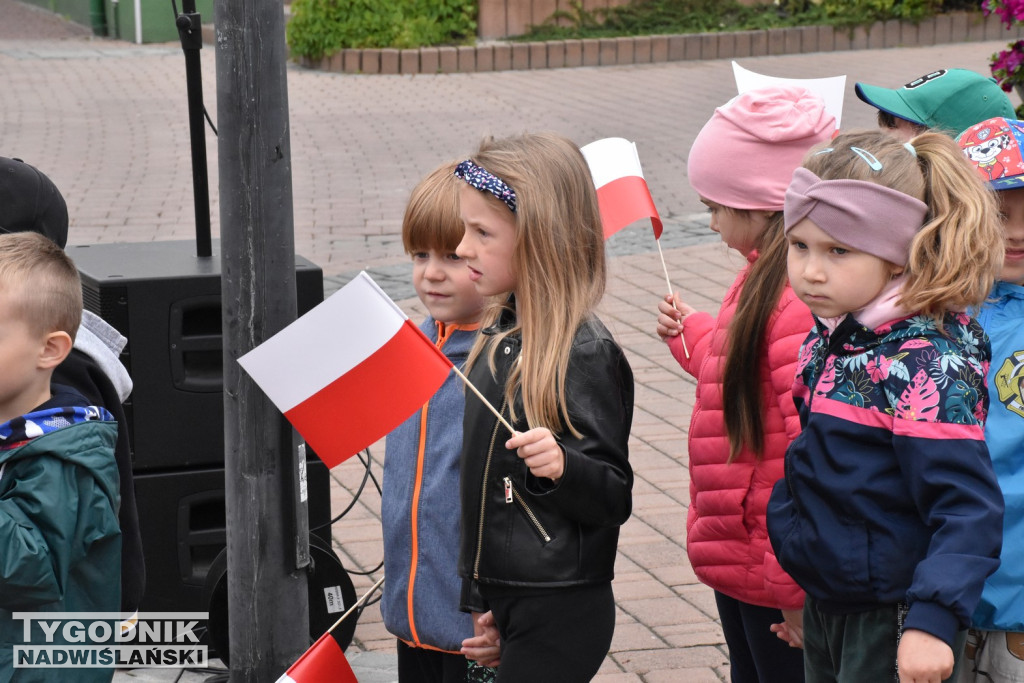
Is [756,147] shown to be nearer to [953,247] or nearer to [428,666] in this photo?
[953,247]

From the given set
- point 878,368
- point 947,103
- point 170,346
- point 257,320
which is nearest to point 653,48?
point 170,346

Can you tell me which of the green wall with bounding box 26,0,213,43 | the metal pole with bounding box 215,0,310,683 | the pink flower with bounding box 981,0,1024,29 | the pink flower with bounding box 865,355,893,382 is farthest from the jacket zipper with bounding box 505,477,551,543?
the green wall with bounding box 26,0,213,43

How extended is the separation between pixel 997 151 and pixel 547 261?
89 cm

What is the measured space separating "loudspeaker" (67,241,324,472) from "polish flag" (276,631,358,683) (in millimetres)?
1217

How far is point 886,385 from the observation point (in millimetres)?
2088


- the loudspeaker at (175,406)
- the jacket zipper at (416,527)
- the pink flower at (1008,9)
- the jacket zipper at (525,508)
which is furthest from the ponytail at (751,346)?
the pink flower at (1008,9)

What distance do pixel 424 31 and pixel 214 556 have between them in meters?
11.9

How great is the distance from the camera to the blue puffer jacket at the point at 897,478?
1983 mm

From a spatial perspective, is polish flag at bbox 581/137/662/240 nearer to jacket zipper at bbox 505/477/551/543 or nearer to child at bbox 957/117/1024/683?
child at bbox 957/117/1024/683

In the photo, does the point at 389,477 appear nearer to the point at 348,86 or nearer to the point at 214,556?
the point at 214,556

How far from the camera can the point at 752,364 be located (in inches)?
101

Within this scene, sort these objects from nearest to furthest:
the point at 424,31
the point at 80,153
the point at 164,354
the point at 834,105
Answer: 1. the point at 834,105
2. the point at 164,354
3. the point at 80,153
4. the point at 424,31

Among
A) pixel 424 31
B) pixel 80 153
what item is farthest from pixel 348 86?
pixel 80 153

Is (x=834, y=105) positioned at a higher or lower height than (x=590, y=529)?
higher
